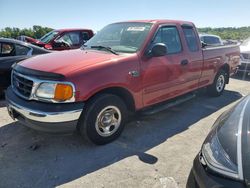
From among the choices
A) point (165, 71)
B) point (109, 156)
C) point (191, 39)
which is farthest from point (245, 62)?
point (109, 156)

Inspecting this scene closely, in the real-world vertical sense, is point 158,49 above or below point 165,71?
above

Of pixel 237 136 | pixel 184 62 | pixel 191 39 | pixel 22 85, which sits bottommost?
pixel 22 85

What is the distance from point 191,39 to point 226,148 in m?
3.64

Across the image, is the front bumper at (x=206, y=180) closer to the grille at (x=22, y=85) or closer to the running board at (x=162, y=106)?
the running board at (x=162, y=106)

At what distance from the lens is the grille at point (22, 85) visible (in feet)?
11.5

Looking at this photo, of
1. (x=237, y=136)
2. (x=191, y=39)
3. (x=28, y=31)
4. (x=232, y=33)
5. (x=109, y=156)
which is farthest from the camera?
(x=232, y=33)

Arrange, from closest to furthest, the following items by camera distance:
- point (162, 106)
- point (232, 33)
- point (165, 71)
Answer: point (165, 71) → point (162, 106) → point (232, 33)

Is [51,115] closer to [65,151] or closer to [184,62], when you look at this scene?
[65,151]

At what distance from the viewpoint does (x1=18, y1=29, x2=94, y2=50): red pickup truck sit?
969 centimetres

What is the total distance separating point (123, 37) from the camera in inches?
178

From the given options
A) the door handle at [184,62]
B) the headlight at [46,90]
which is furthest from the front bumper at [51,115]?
the door handle at [184,62]

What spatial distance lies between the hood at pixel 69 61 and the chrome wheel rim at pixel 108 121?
70 centimetres

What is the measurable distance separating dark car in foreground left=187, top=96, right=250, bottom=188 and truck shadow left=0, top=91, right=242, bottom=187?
1.30m

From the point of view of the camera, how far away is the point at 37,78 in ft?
11.2
